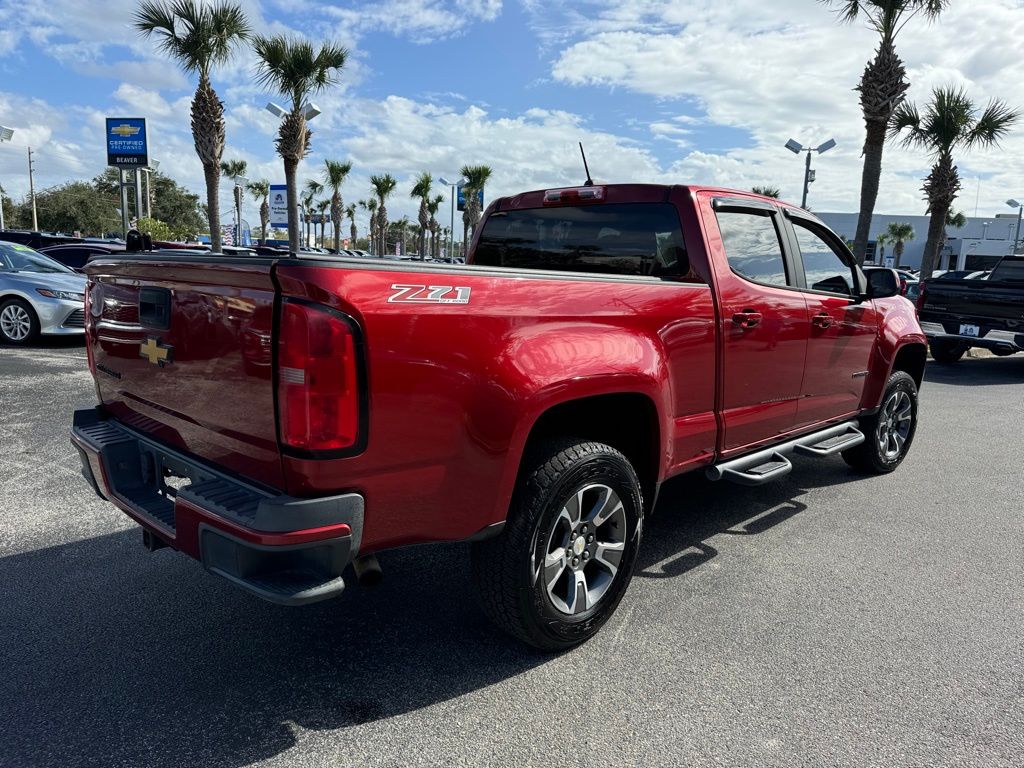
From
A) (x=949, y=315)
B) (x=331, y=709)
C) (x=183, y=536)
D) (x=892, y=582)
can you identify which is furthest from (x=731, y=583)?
(x=949, y=315)

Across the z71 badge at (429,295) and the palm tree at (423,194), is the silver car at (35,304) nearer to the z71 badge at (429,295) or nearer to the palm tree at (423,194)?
the z71 badge at (429,295)

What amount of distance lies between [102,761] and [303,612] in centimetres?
108

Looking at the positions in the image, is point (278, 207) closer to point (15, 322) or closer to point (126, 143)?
point (126, 143)

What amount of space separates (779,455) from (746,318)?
3.21ft

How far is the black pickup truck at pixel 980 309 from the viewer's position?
1046 centimetres

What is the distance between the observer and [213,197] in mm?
19719

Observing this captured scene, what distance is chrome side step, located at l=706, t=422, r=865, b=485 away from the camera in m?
3.71

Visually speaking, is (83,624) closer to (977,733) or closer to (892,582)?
(977,733)

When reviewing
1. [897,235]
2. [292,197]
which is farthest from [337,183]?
[897,235]

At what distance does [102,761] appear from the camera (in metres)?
2.22

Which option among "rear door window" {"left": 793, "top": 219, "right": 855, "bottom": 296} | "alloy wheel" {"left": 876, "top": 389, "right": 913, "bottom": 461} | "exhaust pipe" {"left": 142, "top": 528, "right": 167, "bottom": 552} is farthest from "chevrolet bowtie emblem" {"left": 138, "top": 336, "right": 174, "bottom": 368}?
"alloy wheel" {"left": 876, "top": 389, "right": 913, "bottom": 461}

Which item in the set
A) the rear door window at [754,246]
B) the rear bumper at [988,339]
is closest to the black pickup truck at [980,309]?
the rear bumper at [988,339]

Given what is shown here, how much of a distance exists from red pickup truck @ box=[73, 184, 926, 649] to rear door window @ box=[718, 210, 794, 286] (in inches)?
0.7

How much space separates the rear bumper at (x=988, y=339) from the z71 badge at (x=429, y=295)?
420 inches
